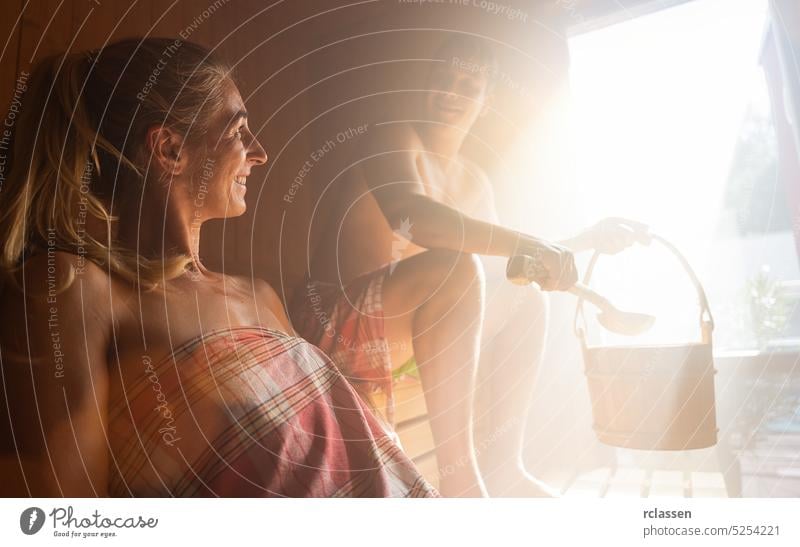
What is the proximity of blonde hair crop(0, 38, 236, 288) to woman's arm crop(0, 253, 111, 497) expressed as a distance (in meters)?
0.04

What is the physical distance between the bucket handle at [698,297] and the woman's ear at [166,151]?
0.46m

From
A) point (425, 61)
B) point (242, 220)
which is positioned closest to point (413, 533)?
point (242, 220)

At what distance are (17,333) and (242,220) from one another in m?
0.27

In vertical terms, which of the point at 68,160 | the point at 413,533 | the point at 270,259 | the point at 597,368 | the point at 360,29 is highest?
the point at 360,29

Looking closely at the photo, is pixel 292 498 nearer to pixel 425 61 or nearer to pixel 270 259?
pixel 270 259

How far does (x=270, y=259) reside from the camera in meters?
0.67

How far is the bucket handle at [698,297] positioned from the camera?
2.07ft

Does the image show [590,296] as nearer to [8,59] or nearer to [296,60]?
[296,60]

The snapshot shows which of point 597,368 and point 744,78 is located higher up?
point 744,78

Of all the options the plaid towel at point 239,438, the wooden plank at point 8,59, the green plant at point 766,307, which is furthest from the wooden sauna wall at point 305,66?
the green plant at point 766,307

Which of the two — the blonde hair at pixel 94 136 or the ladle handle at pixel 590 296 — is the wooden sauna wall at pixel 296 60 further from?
the ladle handle at pixel 590 296

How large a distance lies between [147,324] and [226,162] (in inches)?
7.8

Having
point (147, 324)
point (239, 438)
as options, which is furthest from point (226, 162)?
point (239, 438)

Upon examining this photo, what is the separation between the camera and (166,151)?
2.17 ft
